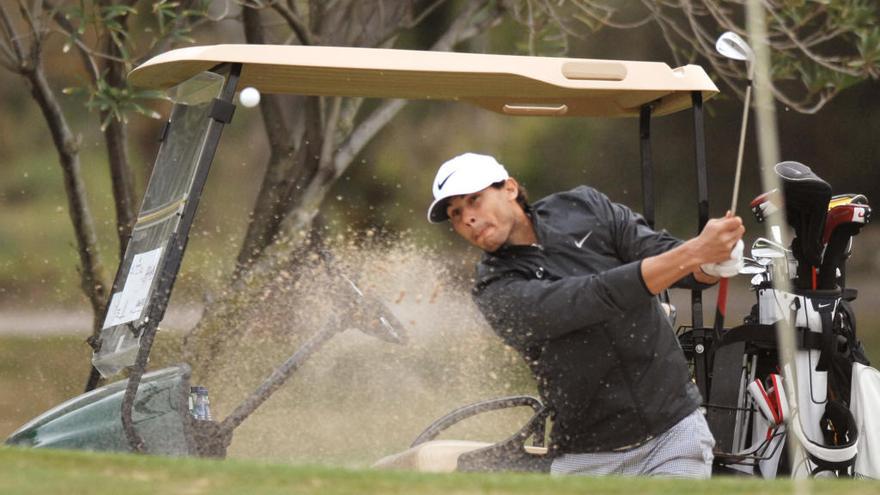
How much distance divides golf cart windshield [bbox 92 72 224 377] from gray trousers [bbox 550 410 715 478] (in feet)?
3.89

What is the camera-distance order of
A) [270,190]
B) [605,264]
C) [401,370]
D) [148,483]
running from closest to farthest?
[148,483] → [605,264] → [401,370] → [270,190]

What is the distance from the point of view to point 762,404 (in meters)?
4.29

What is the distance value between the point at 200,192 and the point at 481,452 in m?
1.05

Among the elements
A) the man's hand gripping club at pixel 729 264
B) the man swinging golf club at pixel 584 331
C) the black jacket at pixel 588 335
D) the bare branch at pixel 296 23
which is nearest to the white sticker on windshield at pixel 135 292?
the man swinging golf club at pixel 584 331

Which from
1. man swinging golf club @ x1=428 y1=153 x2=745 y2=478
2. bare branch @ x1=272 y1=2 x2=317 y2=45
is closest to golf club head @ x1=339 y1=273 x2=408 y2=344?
man swinging golf club @ x1=428 y1=153 x2=745 y2=478

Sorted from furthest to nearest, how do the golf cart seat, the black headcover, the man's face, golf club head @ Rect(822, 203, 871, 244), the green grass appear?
golf club head @ Rect(822, 203, 871, 244) < the black headcover < the golf cart seat < the man's face < the green grass

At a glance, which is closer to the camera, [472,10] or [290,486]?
[290,486]

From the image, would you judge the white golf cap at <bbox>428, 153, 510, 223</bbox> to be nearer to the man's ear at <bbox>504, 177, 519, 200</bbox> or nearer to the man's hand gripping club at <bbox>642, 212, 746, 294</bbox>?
the man's ear at <bbox>504, 177, 519, 200</bbox>

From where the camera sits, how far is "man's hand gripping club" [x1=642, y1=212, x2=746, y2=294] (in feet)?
11.2

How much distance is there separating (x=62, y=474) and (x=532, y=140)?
923cm

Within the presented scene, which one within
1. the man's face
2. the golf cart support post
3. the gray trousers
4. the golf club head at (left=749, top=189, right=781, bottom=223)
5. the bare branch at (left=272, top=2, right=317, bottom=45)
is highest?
the bare branch at (left=272, top=2, right=317, bottom=45)

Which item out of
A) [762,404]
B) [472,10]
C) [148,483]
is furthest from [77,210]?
[148,483]

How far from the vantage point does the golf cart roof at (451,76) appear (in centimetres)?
375

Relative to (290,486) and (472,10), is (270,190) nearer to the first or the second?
(472,10)
